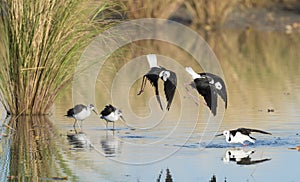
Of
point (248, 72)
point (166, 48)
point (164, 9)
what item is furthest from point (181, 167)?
point (164, 9)

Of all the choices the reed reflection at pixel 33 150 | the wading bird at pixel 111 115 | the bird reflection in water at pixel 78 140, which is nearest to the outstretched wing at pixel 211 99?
the bird reflection in water at pixel 78 140

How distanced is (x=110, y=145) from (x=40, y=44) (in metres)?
2.03

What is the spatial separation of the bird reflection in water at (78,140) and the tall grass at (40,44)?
1.11 m

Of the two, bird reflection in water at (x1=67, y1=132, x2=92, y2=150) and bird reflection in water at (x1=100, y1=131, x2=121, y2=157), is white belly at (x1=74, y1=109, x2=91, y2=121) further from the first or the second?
bird reflection in water at (x1=100, y1=131, x2=121, y2=157)

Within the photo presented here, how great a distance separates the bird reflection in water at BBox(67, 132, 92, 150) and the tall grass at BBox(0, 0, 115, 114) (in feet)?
3.65

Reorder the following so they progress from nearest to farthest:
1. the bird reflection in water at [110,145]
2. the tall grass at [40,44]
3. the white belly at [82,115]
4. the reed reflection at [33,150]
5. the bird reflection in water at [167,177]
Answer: the bird reflection in water at [167,177] → the reed reflection at [33,150] → the bird reflection in water at [110,145] → the white belly at [82,115] → the tall grass at [40,44]

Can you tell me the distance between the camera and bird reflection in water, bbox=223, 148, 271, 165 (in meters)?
8.47

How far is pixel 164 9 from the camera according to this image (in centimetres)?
2366

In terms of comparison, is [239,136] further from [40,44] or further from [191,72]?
[40,44]

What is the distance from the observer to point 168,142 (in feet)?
31.2

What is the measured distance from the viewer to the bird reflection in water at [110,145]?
8.97 metres

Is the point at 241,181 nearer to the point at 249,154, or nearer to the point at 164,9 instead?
the point at 249,154

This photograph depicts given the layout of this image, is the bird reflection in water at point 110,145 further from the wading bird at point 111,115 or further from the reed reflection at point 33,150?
the reed reflection at point 33,150

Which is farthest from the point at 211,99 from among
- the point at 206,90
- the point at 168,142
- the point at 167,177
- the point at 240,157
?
the point at 167,177
